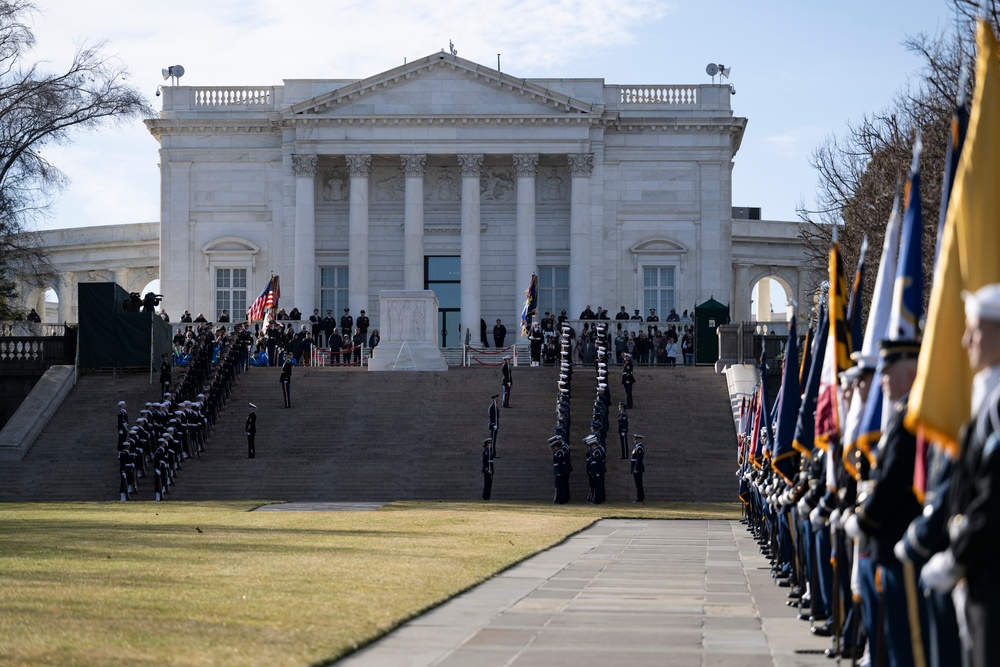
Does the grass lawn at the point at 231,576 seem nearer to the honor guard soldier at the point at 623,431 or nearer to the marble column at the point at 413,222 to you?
the honor guard soldier at the point at 623,431

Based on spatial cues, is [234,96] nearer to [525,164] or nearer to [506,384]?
[525,164]

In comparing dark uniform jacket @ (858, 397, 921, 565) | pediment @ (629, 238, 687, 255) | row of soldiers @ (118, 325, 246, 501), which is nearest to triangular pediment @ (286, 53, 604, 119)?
pediment @ (629, 238, 687, 255)

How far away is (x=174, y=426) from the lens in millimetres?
38656

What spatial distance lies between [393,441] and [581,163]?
29148mm

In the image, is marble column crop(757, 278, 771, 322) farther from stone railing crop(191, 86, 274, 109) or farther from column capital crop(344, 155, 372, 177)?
stone railing crop(191, 86, 274, 109)

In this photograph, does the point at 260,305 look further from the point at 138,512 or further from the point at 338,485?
the point at 138,512

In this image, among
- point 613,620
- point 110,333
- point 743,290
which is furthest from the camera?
point 743,290

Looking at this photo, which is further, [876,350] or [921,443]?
[876,350]

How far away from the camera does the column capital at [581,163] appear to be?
67.6 metres

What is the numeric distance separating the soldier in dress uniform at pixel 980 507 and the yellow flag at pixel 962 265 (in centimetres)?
42

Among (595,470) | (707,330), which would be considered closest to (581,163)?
(707,330)

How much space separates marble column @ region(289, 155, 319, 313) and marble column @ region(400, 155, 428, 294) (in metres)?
3.90

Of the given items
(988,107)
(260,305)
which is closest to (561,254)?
(260,305)

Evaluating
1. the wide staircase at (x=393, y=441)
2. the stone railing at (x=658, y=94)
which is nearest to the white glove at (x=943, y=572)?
the wide staircase at (x=393, y=441)
